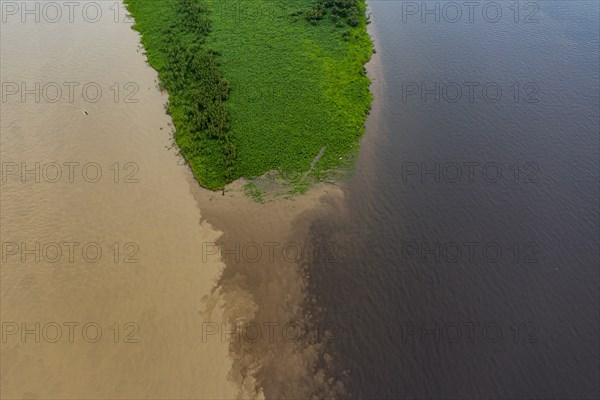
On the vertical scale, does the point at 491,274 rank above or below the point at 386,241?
below

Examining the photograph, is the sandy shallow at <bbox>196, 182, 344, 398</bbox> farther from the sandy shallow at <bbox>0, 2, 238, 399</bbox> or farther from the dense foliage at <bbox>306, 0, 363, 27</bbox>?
the dense foliage at <bbox>306, 0, 363, 27</bbox>

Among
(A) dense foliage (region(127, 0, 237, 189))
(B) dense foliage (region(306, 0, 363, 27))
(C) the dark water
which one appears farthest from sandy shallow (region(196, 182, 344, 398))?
(B) dense foliage (region(306, 0, 363, 27))

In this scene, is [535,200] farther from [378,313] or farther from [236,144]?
[236,144]

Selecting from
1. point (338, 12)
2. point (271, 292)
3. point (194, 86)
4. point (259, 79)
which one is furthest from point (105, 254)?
point (338, 12)

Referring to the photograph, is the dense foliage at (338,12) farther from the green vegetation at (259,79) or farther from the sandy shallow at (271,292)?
the sandy shallow at (271,292)

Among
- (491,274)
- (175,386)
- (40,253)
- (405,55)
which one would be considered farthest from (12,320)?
(405,55)

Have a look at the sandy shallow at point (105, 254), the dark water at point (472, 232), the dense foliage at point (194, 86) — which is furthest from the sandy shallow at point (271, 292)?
the dense foliage at point (194, 86)
